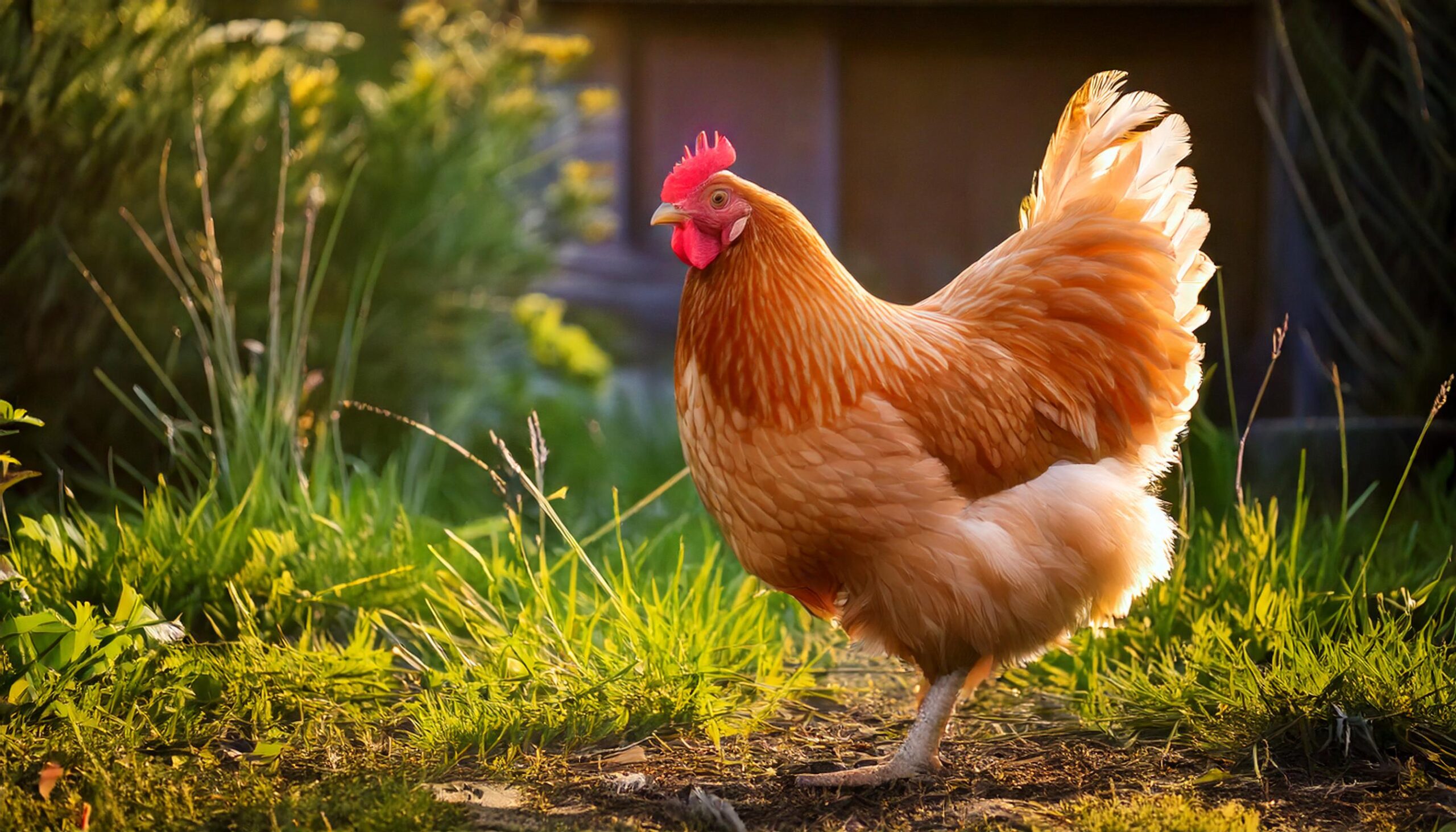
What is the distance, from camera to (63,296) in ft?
14.8

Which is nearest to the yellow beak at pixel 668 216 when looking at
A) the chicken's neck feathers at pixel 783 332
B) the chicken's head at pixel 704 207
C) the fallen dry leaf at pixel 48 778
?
the chicken's head at pixel 704 207

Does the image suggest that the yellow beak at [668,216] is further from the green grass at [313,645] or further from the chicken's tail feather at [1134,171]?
the chicken's tail feather at [1134,171]

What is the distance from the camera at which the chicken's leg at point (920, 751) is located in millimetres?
2832

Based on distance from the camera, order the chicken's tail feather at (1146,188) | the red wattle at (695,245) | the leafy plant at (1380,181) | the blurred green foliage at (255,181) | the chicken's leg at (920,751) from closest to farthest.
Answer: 1. the red wattle at (695,245)
2. the chicken's leg at (920,751)
3. the chicken's tail feather at (1146,188)
4. the blurred green foliage at (255,181)
5. the leafy plant at (1380,181)

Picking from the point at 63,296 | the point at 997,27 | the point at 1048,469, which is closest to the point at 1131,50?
the point at 997,27

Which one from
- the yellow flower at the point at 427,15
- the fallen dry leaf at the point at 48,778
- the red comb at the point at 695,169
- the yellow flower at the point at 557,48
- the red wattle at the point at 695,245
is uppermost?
the yellow flower at the point at 427,15

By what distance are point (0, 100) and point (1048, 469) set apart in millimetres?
3701

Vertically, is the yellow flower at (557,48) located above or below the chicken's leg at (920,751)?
above

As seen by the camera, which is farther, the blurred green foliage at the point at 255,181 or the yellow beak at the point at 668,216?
the blurred green foliage at the point at 255,181

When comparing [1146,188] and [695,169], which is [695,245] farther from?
[1146,188]

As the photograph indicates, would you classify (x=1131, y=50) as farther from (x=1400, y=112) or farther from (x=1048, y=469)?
(x=1048, y=469)

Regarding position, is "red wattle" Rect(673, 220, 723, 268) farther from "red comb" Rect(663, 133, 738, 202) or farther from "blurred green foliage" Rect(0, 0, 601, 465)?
"blurred green foliage" Rect(0, 0, 601, 465)

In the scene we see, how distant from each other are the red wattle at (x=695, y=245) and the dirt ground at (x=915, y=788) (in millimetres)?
1235

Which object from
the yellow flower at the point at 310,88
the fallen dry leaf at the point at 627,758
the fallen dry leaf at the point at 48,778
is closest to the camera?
the fallen dry leaf at the point at 48,778
